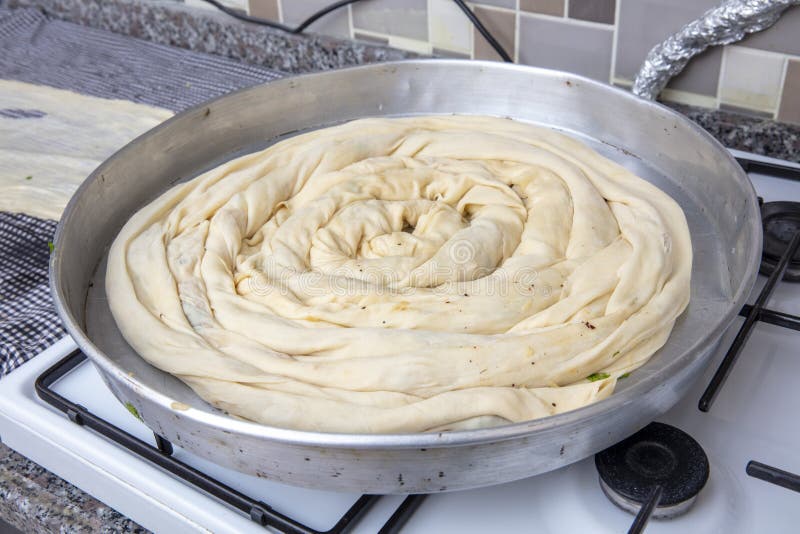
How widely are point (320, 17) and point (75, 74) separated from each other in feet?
1.46

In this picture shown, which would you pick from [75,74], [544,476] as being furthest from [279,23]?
[544,476]

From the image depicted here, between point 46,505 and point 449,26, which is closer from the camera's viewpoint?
point 46,505

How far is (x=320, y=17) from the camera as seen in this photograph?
4.15 feet

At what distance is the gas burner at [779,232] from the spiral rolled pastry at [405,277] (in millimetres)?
110

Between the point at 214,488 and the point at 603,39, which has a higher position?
Answer: the point at 603,39

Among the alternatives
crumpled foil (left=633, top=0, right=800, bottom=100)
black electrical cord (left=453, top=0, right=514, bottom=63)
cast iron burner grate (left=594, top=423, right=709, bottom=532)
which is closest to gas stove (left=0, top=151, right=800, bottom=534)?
cast iron burner grate (left=594, top=423, right=709, bottom=532)

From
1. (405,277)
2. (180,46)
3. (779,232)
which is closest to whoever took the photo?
(405,277)

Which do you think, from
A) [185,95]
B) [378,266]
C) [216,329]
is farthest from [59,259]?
[185,95]

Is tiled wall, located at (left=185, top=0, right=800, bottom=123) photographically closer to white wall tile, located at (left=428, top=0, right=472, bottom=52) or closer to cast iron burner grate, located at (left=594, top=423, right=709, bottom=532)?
white wall tile, located at (left=428, top=0, right=472, bottom=52)

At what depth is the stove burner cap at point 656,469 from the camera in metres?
0.53

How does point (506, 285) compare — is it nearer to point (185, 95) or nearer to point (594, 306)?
point (594, 306)

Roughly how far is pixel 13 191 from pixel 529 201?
2.25 ft

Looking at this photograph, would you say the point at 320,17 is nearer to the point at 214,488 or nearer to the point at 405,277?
the point at 405,277

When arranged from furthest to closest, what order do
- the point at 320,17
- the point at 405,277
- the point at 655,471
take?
the point at 320,17 < the point at 405,277 < the point at 655,471
